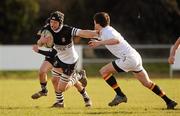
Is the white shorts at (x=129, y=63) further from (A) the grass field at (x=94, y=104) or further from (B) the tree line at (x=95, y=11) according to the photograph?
(B) the tree line at (x=95, y=11)

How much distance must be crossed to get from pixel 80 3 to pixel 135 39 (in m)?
4.22

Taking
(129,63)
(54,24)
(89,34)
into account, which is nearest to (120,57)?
(129,63)

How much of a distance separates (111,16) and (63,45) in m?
28.0

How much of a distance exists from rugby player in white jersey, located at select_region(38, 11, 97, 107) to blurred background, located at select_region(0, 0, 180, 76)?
78.0 ft

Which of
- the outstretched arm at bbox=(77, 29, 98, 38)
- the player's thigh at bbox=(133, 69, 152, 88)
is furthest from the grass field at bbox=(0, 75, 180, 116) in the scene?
the outstretched arm at bbox=(77, 29, 98, 38)

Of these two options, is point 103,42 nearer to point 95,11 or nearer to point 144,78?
point 144,78

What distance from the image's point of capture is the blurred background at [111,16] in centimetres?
4019

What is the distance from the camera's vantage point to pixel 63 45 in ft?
47.6

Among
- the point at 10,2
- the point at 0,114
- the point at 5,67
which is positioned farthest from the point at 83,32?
the point at 10,2

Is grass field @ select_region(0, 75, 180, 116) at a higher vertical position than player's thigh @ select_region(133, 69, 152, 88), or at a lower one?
lower

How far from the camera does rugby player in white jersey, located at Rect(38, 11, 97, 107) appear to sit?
14273 millimetres

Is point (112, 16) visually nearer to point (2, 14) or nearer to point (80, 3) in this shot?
point (80, 3)

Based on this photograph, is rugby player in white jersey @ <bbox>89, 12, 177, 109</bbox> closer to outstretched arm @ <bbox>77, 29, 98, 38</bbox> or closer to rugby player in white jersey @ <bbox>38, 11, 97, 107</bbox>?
outstretched arm @ <bbox>77, 29, 98, 38</bbox>

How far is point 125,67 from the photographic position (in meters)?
13.8
